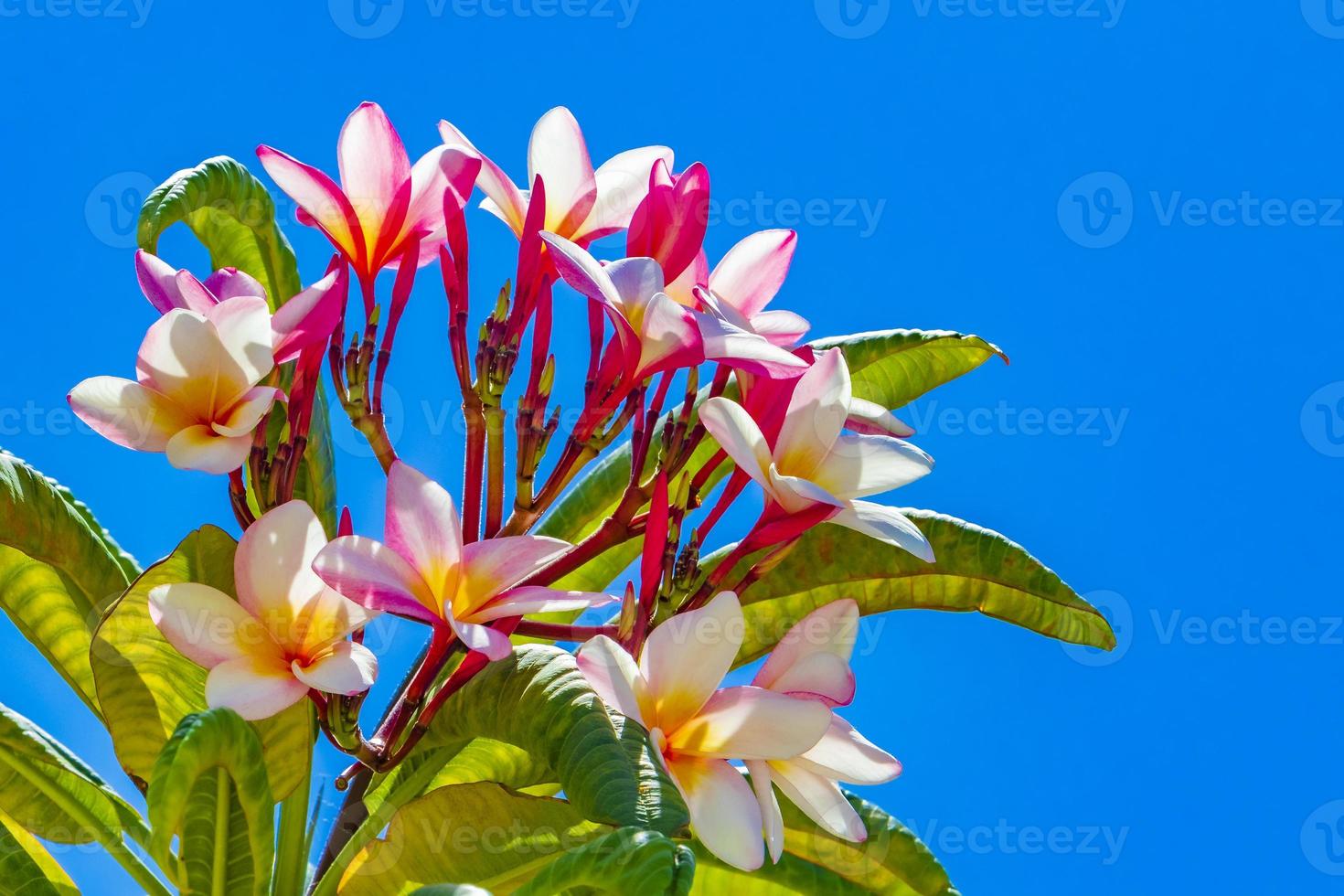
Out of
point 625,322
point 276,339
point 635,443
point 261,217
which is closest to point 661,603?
point 635,443

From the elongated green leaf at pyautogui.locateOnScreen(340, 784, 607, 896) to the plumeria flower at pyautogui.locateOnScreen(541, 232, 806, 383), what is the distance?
1.33 ft

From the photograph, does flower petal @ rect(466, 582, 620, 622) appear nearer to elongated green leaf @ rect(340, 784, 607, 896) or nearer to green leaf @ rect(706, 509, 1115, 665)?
elongated green leaf @ rect(340, 784, 607, 896)

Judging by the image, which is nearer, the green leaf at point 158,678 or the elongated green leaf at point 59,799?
the green leaf at point 158,678

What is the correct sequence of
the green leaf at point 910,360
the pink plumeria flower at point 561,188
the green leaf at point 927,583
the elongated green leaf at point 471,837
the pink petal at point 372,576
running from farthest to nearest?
the green leaf at point 910,360
the green leaf at point 927,583
the pink plumeria flower at point 561,188
the elongated green leaf at point 471,837
the pink petal at point 372,576

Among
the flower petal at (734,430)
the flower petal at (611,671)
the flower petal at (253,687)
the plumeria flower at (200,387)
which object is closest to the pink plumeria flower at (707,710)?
the flower petal at (611,671)

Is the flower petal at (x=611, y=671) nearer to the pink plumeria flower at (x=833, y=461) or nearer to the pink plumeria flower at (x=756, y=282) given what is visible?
the pink plumeria flower at (x=833, y=461)

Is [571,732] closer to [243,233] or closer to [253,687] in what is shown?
[253,687]

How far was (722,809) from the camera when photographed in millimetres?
926

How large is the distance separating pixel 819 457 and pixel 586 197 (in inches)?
15.3

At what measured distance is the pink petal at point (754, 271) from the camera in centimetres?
127

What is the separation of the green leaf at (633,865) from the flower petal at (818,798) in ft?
0.65

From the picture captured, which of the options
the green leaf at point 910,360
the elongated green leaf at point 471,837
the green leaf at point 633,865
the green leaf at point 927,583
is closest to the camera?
the green leaf at point 633,865

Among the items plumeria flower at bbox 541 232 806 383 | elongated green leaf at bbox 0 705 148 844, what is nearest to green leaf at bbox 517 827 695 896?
plumeria flower at bbox 541 232 806 383

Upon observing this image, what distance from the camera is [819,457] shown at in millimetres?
1068
